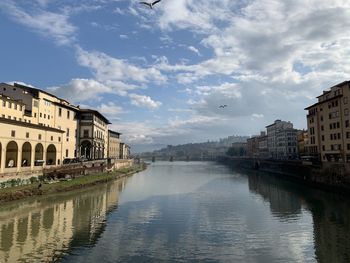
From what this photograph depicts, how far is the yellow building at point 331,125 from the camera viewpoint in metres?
70.7

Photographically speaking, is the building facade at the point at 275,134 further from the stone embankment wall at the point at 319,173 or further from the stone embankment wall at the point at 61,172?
the stone embankment wall at the point at 61,172

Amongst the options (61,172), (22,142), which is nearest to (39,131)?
(22,142)

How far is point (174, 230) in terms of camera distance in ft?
116

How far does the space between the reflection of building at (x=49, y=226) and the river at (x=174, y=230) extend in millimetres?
82

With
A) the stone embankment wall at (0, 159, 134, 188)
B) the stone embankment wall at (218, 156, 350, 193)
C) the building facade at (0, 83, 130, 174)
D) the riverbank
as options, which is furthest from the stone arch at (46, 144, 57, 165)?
the stone embankment wall at (218, 156, 350, 193)

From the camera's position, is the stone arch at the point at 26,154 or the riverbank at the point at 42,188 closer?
the riverbank at the point at 42,188

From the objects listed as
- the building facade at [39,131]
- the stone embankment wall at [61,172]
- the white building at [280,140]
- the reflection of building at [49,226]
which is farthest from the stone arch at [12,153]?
the white building at [280,140]

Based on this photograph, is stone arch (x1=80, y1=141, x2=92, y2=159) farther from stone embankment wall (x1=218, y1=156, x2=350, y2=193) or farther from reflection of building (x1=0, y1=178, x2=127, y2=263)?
stone embankment wall (x1=218, y1=156, x2=350, y2=193)

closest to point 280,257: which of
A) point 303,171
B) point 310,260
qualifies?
point 310,260

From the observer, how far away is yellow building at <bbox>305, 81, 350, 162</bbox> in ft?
232

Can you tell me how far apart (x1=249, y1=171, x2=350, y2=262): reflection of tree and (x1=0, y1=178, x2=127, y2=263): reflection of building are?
2102cm

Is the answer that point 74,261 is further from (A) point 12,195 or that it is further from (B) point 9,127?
(B) point 9,127

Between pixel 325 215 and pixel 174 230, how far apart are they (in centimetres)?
2233

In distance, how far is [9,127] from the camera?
2228 inches
